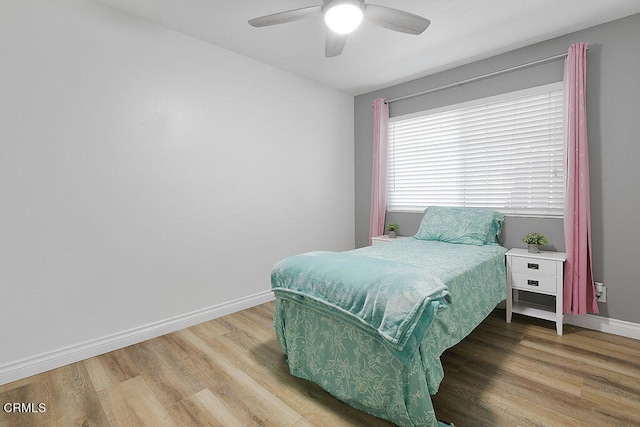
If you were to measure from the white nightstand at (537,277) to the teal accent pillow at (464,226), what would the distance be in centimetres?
27

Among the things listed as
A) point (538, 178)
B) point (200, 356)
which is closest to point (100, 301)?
point (200, 356)

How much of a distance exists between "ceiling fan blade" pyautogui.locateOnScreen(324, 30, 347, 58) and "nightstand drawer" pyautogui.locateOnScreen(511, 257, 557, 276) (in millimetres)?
2302

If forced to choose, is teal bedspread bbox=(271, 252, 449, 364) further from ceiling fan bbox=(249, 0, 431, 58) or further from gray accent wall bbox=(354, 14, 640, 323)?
gray accent wall bbox=(354, 14, 640, 323)

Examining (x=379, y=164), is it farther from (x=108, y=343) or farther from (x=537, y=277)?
(x=108, y=343)

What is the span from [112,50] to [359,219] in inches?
129

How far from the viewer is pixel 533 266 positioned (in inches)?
103

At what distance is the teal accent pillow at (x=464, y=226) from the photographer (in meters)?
2.93

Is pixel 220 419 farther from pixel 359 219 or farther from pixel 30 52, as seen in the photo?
pixel 359 219

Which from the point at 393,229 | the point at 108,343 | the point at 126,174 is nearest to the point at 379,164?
the point at 393,229

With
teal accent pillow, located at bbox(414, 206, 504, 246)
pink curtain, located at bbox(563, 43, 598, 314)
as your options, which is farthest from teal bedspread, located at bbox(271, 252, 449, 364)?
pink curtain, located at bbox(563, 43, 598, 314)

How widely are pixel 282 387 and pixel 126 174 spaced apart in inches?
77.0

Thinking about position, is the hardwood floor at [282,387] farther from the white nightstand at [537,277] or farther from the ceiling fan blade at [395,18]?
the ceiling fan blade at [395,18]

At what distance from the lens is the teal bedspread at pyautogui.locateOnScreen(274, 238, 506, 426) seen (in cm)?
142

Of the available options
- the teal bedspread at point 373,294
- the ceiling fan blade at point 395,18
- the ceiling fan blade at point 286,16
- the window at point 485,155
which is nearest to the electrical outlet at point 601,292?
the window at point 485,155
